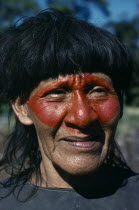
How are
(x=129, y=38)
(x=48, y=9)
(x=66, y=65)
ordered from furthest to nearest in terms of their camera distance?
(x=129, y=38) < (x=48, y=9) < (x=66, y=65)

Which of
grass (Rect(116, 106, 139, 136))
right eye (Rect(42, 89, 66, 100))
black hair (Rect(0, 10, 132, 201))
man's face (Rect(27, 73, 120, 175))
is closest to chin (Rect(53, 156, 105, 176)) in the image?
man's face (Rect(27, 73, 120, 175))

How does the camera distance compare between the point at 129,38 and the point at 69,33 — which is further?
the point at 129,38

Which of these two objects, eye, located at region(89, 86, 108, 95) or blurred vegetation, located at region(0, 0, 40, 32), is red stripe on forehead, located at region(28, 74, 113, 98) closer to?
eye, located at region(89, 86, 108, 95)

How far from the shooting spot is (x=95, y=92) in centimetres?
264

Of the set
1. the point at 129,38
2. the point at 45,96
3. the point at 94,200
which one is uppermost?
the point at 45,96

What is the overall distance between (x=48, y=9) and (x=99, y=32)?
500 millimetres

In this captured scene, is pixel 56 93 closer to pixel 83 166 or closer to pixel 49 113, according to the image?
pixel 49 113

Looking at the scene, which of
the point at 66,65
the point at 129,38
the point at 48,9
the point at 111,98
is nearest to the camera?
the point at 66,65

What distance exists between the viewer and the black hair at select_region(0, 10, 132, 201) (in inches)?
99.7

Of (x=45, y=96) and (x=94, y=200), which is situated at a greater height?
(x=45, y=96)

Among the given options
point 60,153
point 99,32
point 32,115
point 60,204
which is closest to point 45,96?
point 32,115

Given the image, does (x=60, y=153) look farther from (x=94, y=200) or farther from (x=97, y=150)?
(x=94, y=200)

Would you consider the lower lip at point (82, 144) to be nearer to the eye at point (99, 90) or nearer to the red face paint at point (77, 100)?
the red face paint at point (77, 100)

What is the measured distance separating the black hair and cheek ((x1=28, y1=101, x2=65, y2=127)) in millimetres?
139
